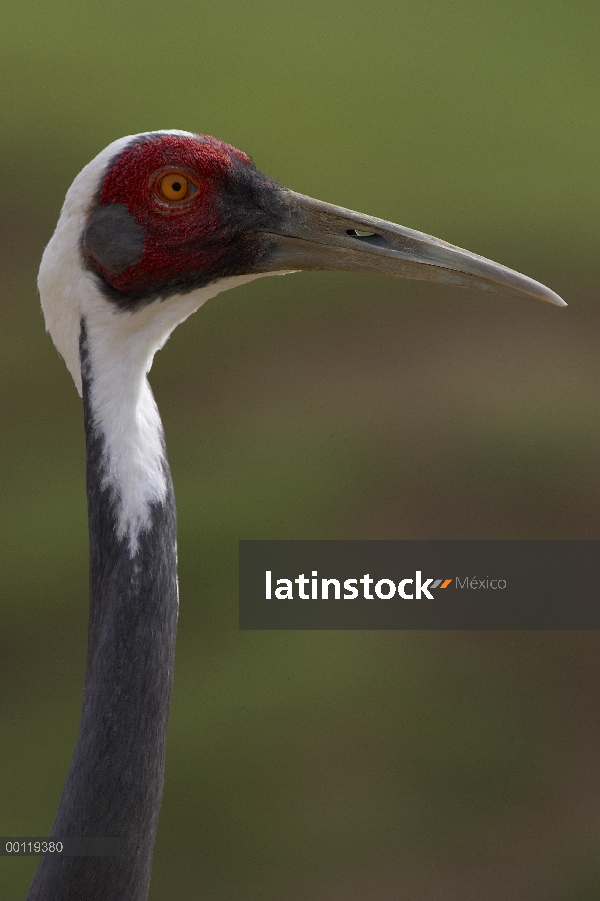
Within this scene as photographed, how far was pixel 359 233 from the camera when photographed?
1707 millimetres

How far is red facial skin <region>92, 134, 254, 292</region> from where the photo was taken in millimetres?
1601

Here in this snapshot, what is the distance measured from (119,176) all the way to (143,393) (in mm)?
341

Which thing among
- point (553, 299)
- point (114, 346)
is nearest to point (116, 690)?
point (114, 346)

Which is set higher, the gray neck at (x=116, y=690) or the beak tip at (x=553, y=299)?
the beak tip at (x=553, y=299)

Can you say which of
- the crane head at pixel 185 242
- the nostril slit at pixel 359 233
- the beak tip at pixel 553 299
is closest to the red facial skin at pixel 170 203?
the crane head at pixel 185 242

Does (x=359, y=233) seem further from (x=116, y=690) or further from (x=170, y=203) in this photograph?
(x=116, y=690)

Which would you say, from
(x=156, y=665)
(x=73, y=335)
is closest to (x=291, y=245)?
(x=73, y=335)

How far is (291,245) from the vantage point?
1.69 m

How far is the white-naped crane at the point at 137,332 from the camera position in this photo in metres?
1.55

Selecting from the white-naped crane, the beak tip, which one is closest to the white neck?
the white-naped crane

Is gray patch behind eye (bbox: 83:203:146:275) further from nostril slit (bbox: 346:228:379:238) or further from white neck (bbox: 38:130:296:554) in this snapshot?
nostril slit (bbox: 346:228:379:238)

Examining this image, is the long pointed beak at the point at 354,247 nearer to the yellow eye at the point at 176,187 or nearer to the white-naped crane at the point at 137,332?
the white-naped crane at the point at 137,332

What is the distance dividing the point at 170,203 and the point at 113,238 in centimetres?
11

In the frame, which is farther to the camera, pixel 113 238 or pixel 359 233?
pixel 359 233
